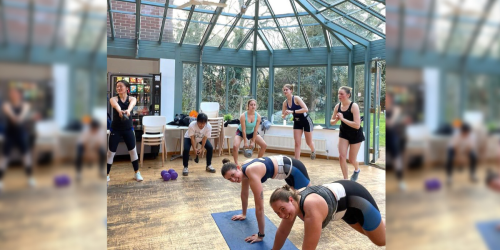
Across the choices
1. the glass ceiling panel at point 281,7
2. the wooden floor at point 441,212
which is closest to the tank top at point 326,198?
the wooden floor at point 441,212

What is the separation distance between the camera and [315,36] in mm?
6742

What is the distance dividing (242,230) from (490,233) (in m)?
2.68

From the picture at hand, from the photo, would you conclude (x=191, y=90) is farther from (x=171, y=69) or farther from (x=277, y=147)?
(x=277, y=147)

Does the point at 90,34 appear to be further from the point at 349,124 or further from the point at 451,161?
the point at 349,124

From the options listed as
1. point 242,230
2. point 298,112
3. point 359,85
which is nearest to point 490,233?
point 242,230

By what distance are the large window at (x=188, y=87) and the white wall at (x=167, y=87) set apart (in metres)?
0.31

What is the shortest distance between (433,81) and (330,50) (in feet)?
22.4

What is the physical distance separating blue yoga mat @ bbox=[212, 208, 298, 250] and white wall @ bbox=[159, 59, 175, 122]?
408 cm

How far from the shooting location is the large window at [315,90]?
707cm

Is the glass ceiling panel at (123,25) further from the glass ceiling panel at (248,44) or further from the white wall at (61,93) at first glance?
the white wall at (61,93)

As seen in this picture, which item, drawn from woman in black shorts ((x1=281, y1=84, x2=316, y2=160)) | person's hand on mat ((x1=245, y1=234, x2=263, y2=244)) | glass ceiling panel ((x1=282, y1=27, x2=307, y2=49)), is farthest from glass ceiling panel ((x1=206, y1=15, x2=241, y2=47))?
person's hand on mat ((x1=245, y1=234, x2=263, y2=244))

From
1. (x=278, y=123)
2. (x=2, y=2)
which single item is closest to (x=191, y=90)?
(x=278, y=123)

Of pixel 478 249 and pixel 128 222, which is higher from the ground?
pixel 478 249

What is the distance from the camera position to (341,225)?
302 centimetres
